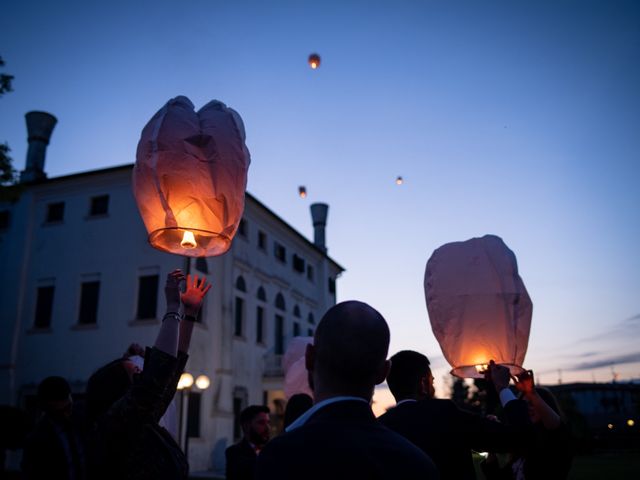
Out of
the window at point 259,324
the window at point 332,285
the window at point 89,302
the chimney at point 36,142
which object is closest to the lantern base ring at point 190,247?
the window at point 89,302

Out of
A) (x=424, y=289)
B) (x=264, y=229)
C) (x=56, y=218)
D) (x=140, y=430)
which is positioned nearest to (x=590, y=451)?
(x=264, y=229)

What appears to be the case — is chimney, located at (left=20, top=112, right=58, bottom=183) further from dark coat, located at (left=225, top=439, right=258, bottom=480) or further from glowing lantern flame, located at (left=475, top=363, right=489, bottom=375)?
glowing lantern flame, located at (left=475, top=363, right=489, bottom=375)

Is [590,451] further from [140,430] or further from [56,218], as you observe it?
[140,430]

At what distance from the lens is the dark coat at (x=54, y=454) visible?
2826 millimetres

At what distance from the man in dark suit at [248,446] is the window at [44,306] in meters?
20.7

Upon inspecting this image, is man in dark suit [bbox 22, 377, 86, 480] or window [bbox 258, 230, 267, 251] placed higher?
window [bbox 258, 230, 267, 251]

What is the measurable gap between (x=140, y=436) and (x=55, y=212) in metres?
24.6

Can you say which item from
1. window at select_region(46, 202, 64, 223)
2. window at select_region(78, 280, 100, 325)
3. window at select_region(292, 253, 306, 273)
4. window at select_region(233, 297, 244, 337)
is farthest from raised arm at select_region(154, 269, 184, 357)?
window at select_region(292, 253, 306, 273)

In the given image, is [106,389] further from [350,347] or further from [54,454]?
[350,347]

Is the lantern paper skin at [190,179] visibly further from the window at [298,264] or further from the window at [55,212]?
the window at [298,264]

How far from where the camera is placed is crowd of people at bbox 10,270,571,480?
1.49 meters

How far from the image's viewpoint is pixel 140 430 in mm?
2453

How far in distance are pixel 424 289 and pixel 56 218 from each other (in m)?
A: 23.4

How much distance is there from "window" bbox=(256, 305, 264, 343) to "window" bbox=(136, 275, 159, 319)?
Answer: 6.96m
